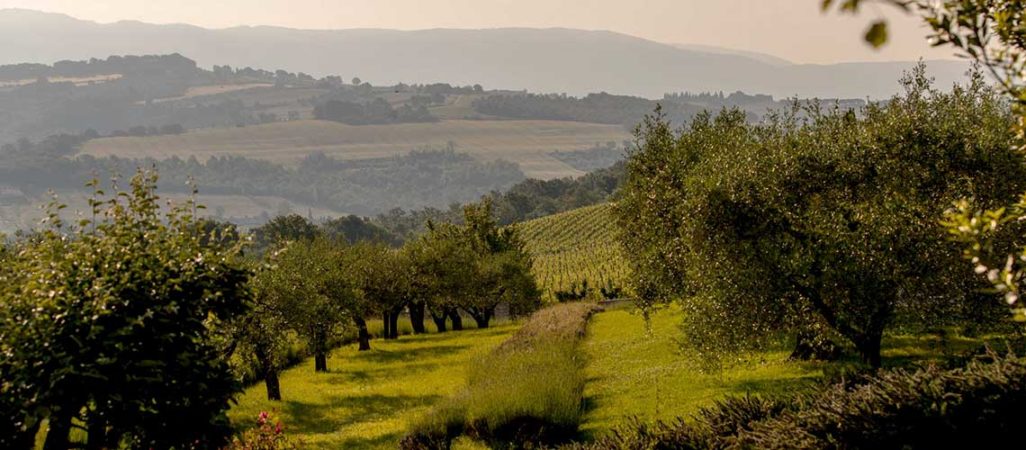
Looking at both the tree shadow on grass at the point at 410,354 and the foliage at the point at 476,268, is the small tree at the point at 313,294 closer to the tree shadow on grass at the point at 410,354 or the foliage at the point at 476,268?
the tree shadow on grass at the point at 410,354

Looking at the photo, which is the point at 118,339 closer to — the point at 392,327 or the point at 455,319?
the point at 392,327

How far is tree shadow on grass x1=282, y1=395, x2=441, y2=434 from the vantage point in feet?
109

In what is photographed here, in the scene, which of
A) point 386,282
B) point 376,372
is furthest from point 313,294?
point 386,282

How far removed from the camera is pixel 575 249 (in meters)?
133

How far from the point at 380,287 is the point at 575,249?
74.3m

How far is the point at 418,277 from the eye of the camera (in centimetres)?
6600

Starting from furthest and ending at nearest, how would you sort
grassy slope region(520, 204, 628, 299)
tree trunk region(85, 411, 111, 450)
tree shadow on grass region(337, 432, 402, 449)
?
1. grassy slope region(520, 204, 628, 299)
2. tree shadow on grass region(337, 432, 402, 449)
3. tree trunk region(85, 411, 111, 450)

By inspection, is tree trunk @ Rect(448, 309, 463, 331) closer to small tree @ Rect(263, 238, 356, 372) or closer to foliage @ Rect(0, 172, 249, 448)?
small tree @ Rect(263, 238, 356, 372)

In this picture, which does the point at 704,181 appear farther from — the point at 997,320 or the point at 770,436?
the point at 770,436

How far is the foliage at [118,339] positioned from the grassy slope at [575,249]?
6148 cm

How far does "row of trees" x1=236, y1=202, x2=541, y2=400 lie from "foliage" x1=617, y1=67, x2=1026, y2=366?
72.3 ft

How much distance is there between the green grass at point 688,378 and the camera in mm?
24672

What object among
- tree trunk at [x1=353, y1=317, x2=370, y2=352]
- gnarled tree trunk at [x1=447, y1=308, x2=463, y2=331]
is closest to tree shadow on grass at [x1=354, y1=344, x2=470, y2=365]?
tree trunk at [x1=353, y1=317, x2=370, y2=352]

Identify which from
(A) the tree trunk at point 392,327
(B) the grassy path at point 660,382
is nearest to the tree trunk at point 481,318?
(A) the tree trunk at point 392,327
